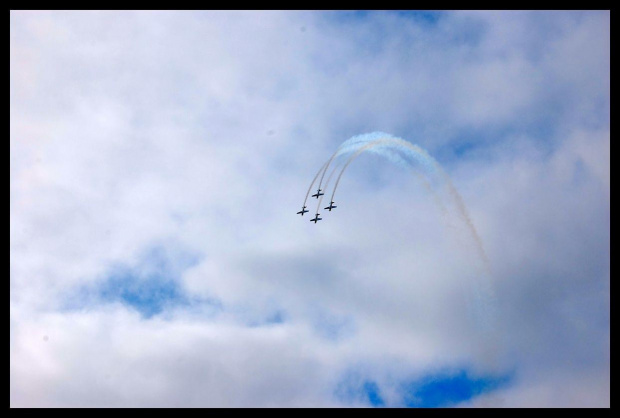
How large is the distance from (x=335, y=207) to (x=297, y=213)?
11.1m

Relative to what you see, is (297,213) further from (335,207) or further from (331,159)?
(331,159)

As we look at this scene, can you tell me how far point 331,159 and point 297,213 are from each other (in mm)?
28791

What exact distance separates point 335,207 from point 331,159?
23.9m

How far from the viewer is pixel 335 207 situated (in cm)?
17138

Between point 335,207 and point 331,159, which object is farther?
point 335,207

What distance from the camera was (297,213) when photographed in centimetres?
17462

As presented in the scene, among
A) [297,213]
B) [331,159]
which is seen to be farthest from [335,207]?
[331,159]

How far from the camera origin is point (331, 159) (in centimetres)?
15050

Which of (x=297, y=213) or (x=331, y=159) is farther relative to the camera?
(x=297, y=213)
